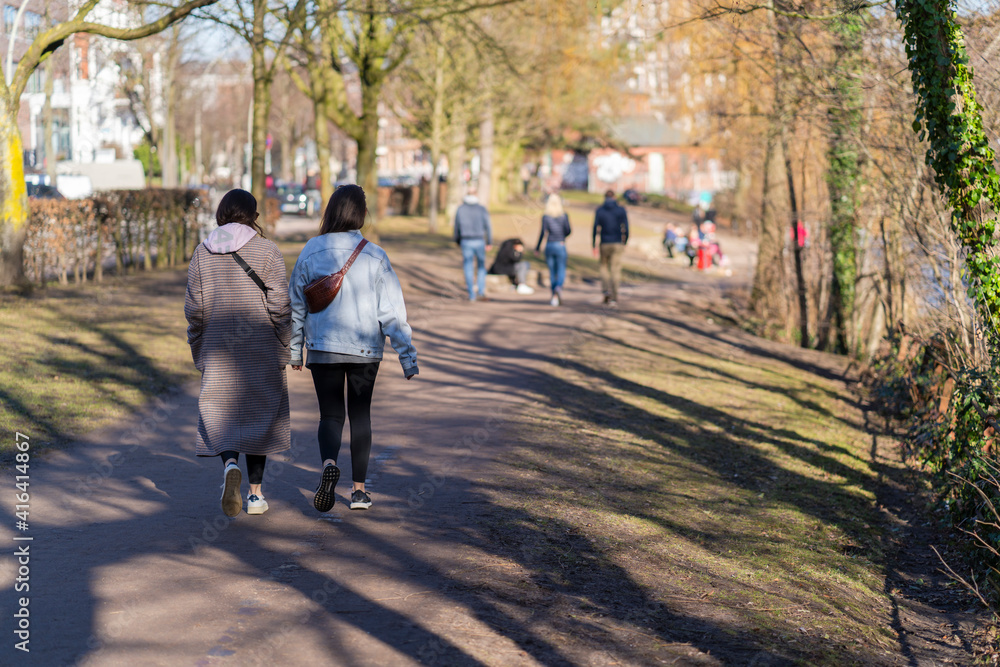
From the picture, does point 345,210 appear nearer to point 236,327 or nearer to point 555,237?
point 236,327

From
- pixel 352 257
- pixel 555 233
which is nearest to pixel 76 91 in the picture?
pixel 555 233

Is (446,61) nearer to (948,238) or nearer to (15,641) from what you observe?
(948,238)

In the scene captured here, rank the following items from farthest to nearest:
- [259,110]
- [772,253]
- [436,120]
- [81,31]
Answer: [436,120] < [772,253] < [259,110] < [81,31]

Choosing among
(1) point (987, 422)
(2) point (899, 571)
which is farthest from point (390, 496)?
(1) point (987, 422)

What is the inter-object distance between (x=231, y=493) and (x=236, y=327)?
940 mm

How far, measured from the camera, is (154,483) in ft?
22.5

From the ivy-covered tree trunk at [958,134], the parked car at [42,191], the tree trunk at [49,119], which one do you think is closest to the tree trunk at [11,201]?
the ivy-covered tree trunk at [958,134]

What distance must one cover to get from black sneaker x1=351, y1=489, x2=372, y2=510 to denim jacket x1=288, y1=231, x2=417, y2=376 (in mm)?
837

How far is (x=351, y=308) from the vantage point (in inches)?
235

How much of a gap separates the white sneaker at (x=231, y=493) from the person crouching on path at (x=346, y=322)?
1.59ft

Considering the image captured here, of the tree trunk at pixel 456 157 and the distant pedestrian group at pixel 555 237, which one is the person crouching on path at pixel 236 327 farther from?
the tree trunk at pixel 456 157

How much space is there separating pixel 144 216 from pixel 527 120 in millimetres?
28747

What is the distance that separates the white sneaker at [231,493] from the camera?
18.7 ft

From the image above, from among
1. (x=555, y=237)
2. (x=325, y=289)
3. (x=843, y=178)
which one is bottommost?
(x=325, y=289)
